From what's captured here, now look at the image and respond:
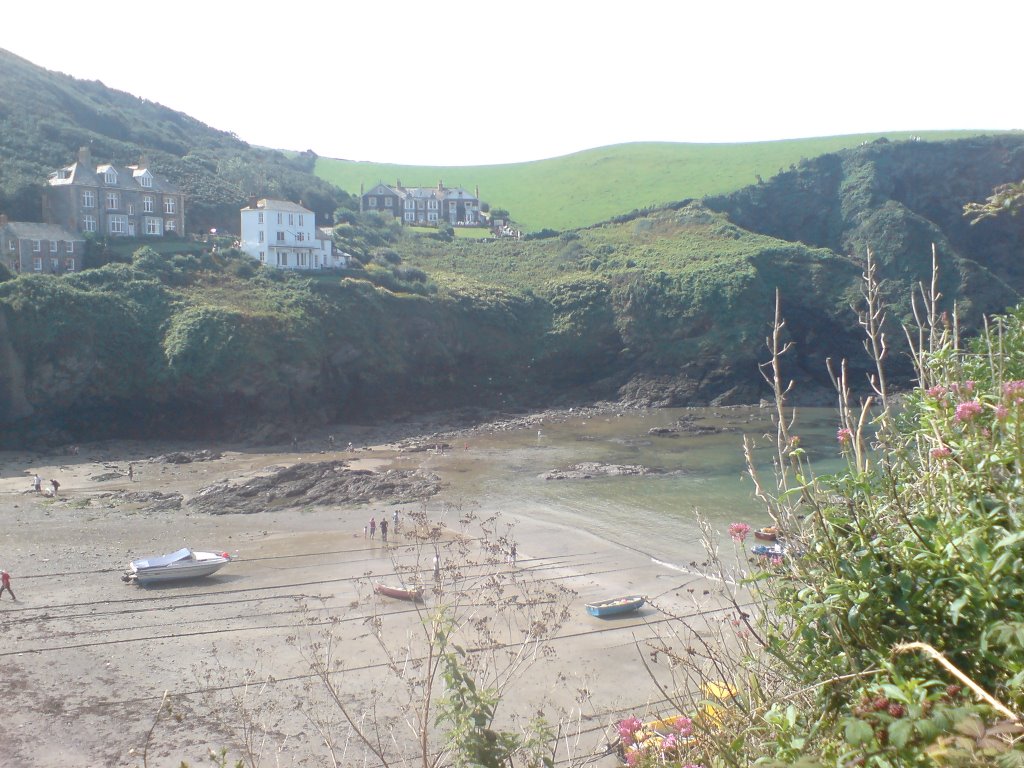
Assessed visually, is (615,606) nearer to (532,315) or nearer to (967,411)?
(967,411)

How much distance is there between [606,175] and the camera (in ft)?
326

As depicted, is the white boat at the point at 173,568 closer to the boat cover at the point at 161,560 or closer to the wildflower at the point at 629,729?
the boat cover at the point at 161,560

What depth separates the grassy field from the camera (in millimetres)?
89000

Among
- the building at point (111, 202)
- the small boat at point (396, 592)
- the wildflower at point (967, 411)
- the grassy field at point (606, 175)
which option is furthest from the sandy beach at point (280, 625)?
the grassy field at point (606, 175)

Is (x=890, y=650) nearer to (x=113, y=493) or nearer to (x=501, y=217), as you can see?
(x=113, y=493)

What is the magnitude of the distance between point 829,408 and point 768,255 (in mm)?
17754

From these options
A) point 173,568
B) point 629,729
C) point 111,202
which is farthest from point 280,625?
point 111,202

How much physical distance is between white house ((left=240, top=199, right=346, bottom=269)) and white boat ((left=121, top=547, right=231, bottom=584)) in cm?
3728

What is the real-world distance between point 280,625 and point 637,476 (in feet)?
63.9

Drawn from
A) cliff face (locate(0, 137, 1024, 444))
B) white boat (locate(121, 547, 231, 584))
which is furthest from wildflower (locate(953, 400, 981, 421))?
cliff face (locate(0, 137, 1024, 444))

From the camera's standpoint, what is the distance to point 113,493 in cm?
3080

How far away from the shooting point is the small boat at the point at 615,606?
60.7 feet

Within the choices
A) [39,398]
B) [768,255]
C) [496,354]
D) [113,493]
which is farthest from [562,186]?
[113,493]

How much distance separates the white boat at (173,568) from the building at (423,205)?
68850 mm
